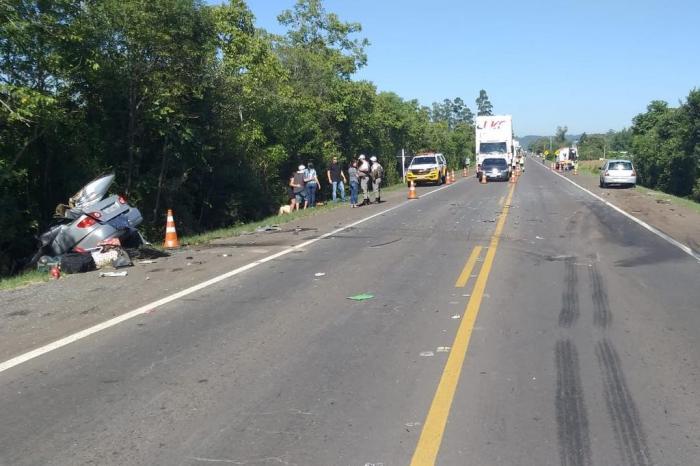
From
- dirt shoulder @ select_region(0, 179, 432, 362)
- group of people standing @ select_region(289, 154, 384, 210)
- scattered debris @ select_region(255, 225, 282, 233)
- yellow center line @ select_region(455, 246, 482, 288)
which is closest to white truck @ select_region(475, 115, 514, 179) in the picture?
group of people standing @ select_region(289, 154, 384, 210)

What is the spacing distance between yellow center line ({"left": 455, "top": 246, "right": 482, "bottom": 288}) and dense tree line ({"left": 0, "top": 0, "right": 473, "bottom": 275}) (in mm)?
8637

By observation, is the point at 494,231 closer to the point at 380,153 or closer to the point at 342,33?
the point at 380,153

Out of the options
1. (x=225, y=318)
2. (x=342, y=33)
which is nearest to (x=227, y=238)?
(x=225, y=318)

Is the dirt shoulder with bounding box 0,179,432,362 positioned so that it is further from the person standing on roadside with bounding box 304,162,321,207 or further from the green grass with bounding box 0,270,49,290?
the person standing on roadside with bounding box 304,162,321,207

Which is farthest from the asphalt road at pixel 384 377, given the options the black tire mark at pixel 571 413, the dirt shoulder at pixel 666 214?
the dirt shoulder at pixel 666 214

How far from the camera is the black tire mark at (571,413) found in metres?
4.09

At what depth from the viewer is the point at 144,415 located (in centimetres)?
480

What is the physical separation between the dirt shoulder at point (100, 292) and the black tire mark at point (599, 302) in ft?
18.3

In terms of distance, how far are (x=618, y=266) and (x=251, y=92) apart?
17632mm

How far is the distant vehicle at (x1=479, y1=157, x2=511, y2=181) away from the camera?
141 ft

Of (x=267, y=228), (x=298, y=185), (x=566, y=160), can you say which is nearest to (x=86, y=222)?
(x=267, y=228)

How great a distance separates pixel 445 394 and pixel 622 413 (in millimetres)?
1280

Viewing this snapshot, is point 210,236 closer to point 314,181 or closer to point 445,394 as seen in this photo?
point 314,181

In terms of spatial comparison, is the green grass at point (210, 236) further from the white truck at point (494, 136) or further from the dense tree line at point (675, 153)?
the dense tree line at point (675, 153)
